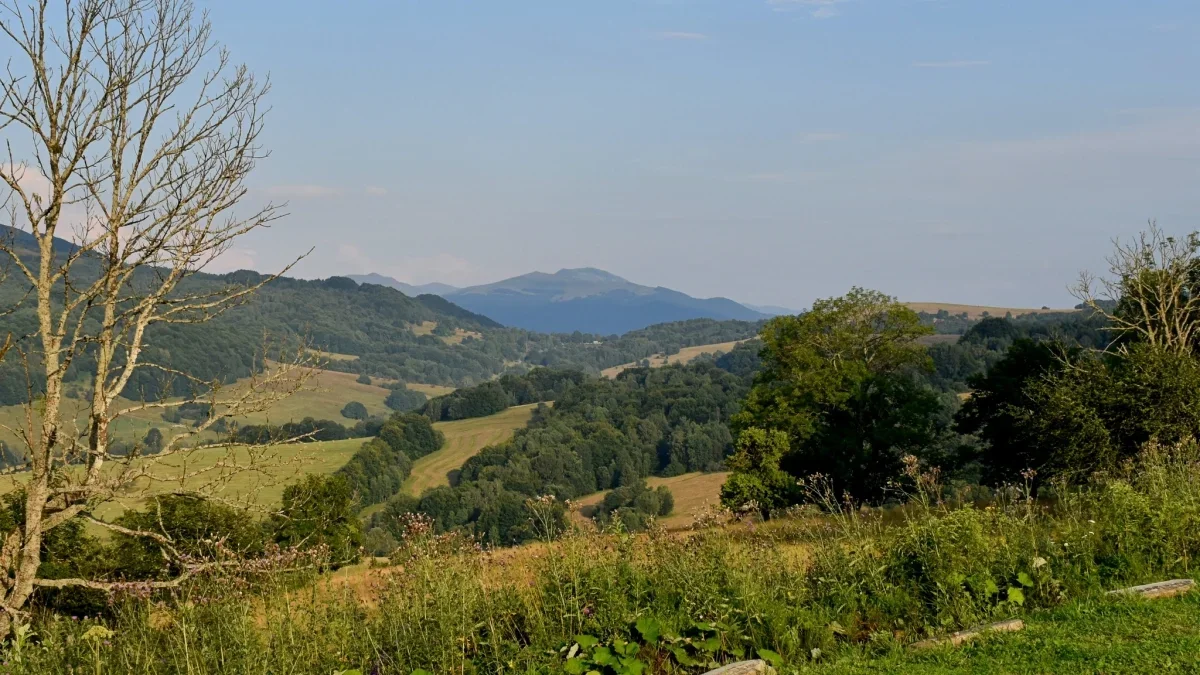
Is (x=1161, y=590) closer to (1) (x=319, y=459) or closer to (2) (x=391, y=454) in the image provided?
(1) (x=319, y=459)

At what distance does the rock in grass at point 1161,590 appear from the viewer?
845 cm

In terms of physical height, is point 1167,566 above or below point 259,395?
below

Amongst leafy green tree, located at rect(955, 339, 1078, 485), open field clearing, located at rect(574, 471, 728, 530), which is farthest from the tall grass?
open field clearing, located at rect(574, 471, 728, 530)

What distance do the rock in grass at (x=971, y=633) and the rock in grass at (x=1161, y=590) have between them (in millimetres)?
1425

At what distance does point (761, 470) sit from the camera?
129 feet

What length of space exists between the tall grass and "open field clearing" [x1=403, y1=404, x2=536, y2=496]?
127372mm

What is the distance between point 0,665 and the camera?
7453 millimetres

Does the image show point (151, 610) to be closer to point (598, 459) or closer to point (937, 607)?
point (937, 607)

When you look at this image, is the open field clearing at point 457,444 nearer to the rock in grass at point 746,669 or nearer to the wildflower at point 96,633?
the wildflower at point 96,633

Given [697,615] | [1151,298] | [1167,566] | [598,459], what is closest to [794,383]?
[1151,298]

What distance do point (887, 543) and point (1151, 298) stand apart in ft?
112

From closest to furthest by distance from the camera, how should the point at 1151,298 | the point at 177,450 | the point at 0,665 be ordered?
the point at 0,665 → the point at 177,450 → the point at 1151,298

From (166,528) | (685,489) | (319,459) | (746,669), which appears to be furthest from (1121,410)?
(685,489)

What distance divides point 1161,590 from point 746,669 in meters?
4.68
